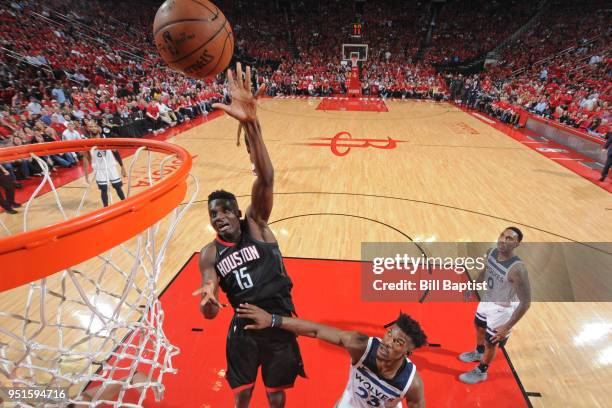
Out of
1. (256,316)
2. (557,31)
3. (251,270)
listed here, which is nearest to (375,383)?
(256,316)

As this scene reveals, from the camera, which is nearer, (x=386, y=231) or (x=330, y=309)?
(x=330, y=309)

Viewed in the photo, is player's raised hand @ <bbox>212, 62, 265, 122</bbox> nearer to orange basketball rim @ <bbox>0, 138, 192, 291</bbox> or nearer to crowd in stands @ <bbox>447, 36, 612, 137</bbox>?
orange basketball rim @ <bbox>0, 138, 192, 291</bbox>

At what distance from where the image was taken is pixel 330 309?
3797 millimetres

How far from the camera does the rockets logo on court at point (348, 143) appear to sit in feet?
32.4

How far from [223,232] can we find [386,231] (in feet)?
12.2

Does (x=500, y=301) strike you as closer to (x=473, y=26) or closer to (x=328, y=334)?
(x=328, y=334)

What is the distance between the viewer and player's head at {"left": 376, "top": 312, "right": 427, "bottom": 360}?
6.00ft

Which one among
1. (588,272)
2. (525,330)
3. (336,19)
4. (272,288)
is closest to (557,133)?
(588,272)

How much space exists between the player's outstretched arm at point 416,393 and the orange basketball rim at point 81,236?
5.21 feet

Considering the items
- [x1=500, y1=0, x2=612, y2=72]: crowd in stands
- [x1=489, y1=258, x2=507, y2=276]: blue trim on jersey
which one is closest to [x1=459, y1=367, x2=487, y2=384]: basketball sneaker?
[x1=489, y1=258, x2=507, y2=276]: blue trim on jersey

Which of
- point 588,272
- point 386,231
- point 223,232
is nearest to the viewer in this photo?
point 223,232

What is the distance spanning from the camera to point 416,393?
1.90m

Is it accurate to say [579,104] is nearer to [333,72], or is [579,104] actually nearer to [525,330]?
[525,330]

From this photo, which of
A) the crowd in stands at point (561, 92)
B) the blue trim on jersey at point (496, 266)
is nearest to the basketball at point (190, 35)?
the blue trim on jersey at point (496, 266)
